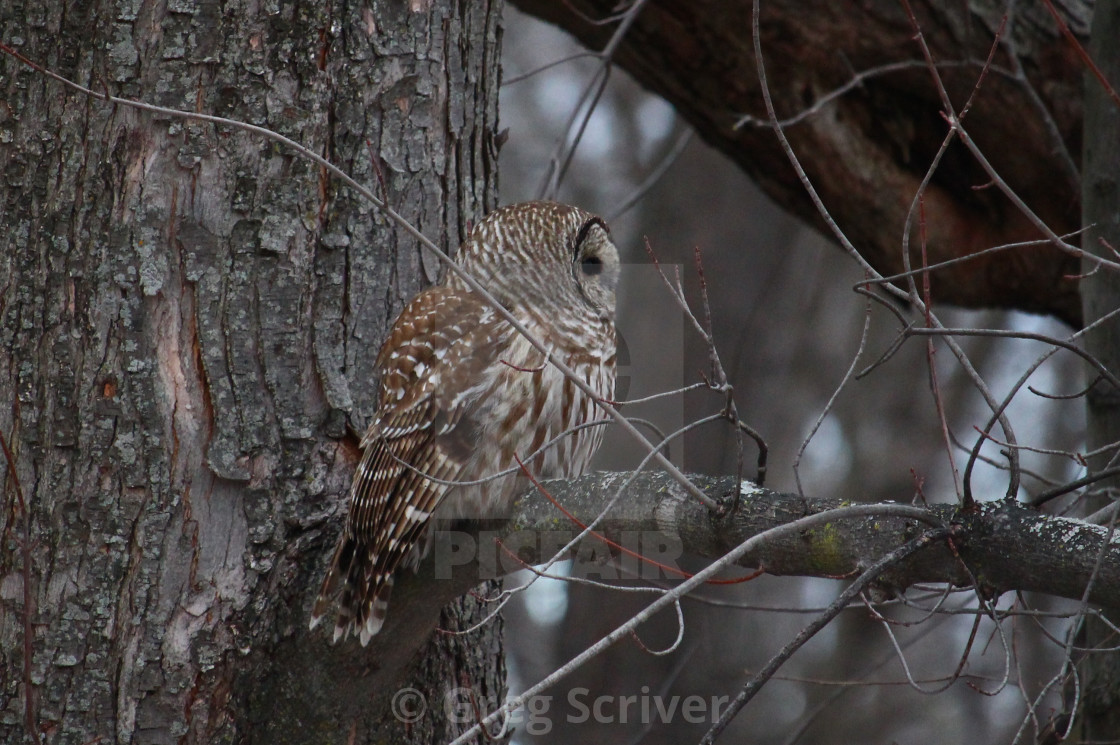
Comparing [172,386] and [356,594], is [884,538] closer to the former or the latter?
[356,594]

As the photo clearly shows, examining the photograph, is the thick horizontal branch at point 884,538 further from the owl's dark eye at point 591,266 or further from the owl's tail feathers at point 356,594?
the owl's dark eye at point 591,266

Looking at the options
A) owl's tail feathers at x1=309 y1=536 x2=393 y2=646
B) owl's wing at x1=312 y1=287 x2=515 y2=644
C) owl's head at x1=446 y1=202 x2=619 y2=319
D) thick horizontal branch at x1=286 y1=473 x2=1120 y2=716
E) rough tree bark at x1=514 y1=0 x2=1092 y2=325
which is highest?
rough tree bark at x1=514 y1=0 x2=1092 y2=325

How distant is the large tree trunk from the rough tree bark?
160cm

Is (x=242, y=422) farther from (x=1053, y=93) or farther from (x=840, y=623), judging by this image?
(x=840, y=623)

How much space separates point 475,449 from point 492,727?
845 mm

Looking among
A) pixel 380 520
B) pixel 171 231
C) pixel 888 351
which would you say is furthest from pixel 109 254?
pixel 888 351

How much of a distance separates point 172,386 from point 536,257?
3.85ft

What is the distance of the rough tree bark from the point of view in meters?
4.06

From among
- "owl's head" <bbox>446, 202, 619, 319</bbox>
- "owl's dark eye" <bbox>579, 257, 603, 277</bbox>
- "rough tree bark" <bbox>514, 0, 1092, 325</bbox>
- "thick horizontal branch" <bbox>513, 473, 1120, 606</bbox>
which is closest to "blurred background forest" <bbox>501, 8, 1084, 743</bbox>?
"rough tree bark" <bbox>514, 0, 1092, 325</bbox>

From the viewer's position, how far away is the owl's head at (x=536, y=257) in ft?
11.2

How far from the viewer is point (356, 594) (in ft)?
9.07

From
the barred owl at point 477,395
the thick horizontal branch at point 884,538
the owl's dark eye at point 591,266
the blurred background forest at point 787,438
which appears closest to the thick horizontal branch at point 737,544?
the thick horizontal branch at point 884,538

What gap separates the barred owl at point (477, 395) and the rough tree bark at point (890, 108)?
986mm

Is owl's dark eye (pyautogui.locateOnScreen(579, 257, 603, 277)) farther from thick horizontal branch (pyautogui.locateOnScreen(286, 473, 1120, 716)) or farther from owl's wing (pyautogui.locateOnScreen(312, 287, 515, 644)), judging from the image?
thick horizontal branch (pyautogui.locateOnScreen(286, 473, 1120, 716))
